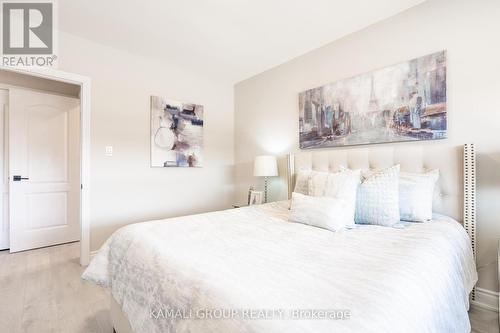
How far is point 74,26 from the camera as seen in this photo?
2.36 meters

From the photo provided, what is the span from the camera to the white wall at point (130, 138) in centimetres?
266

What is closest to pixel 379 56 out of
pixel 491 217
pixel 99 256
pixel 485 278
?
pixel 491 217

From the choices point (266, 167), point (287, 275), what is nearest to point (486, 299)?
point (287, 275)

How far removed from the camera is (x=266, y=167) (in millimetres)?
3016

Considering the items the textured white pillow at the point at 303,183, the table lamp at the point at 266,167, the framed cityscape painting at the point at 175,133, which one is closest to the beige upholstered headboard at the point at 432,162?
the textured white pillow at the point at 303,183

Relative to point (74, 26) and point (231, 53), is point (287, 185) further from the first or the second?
point (74, 26)

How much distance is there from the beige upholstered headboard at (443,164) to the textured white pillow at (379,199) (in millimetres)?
288

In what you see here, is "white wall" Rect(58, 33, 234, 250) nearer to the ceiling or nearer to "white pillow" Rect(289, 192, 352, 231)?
the ceiling

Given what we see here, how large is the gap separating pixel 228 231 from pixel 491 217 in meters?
1.88

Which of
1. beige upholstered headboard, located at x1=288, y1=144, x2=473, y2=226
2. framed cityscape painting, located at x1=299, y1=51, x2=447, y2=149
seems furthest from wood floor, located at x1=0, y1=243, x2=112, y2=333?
framed cityscape painting, located at x1=299, y1=51, x2=447, y2=149

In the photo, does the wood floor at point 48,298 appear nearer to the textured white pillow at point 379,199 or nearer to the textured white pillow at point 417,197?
the textured white pillow at point 379,199

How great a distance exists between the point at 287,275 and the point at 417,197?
54.1 inches

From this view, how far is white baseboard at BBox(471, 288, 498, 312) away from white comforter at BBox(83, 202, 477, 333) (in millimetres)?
353

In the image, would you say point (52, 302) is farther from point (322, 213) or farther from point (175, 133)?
point (322, 213)
